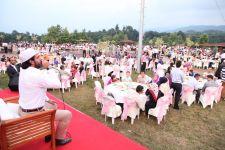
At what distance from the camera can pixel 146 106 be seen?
23.4 ft

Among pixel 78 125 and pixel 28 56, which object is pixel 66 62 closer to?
pixel 78 125

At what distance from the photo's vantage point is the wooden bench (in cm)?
295

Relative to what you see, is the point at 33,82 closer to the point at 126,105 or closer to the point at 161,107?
the point at 126,105

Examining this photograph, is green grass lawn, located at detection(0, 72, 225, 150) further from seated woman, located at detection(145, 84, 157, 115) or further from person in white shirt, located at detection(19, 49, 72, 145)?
person in white shirt, located at detection(19, 49, 72, 145)

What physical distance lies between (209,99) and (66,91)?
20.0ft

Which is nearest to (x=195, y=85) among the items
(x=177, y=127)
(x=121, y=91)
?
(x=177, y=127)

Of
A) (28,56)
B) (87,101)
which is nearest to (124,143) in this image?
(28,56)

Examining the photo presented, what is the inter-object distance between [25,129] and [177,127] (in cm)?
477

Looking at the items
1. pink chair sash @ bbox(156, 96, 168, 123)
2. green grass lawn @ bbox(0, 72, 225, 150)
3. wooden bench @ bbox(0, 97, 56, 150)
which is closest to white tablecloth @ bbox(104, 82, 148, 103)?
pink chair sash @ bbox(156, 96, 168, 123)

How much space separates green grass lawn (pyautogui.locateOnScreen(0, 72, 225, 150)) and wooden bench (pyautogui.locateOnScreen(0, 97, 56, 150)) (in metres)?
2.86

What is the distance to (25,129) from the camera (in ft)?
10.3

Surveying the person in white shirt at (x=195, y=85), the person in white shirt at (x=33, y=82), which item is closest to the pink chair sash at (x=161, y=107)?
the person in white shirt at (x=195, y=85)

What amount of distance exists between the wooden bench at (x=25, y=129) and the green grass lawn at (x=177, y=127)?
2.86m

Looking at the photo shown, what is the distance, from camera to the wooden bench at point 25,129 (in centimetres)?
295
